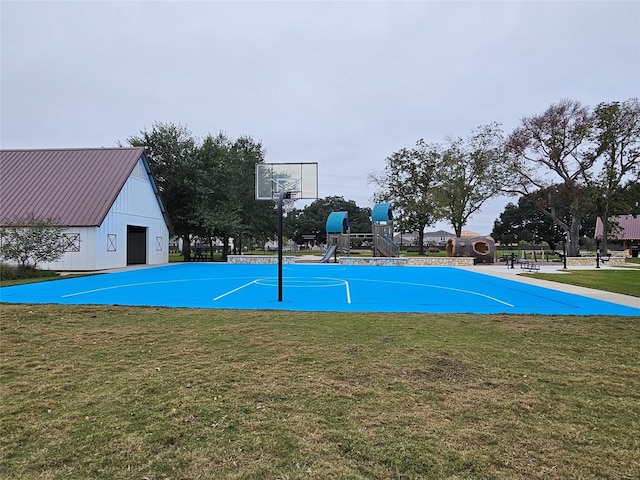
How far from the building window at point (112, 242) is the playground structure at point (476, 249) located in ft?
75.5

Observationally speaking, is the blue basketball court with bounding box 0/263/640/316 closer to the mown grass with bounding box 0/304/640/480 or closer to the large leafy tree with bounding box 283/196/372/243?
the mown grass with bounding box 0/304/640/480

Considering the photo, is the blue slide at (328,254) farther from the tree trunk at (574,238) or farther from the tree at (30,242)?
the tree trunk at (574,238)

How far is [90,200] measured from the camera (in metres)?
23.3

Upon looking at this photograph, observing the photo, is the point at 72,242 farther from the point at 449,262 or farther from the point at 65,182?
the point at 449,262

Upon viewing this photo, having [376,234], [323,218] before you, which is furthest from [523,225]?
[376,234]

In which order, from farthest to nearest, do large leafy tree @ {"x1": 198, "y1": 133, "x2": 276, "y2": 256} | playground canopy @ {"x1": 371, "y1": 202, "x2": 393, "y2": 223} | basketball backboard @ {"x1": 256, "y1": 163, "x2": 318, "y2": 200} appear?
large leafy tree @ {"x1": 198, "y1": 133, "x2": 276, "y2": 256}, playground canopy @ {"x1": 371, "y1": 202, "x2": 393, "y2": 223}, basketball backboard @ {"x1": 256, "y1": 163, "x2": 318, "y2": 200}

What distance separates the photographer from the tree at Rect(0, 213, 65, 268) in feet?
62.3

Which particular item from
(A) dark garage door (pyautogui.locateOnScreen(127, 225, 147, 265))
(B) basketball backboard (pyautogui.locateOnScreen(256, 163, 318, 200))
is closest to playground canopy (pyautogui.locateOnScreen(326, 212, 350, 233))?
(A) dark garage door (pyautogui.locateOnScreen(127, 225, 147, 265))

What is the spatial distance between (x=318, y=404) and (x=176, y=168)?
30.4 m

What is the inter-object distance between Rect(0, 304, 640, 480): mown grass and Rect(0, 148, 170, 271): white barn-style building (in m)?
17.0

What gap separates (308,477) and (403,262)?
81.8ft

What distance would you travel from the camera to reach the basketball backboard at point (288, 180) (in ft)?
49.6

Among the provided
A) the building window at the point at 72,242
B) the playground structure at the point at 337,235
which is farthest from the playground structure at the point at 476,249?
the building window at the point at 72,242

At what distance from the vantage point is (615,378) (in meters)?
4.57
